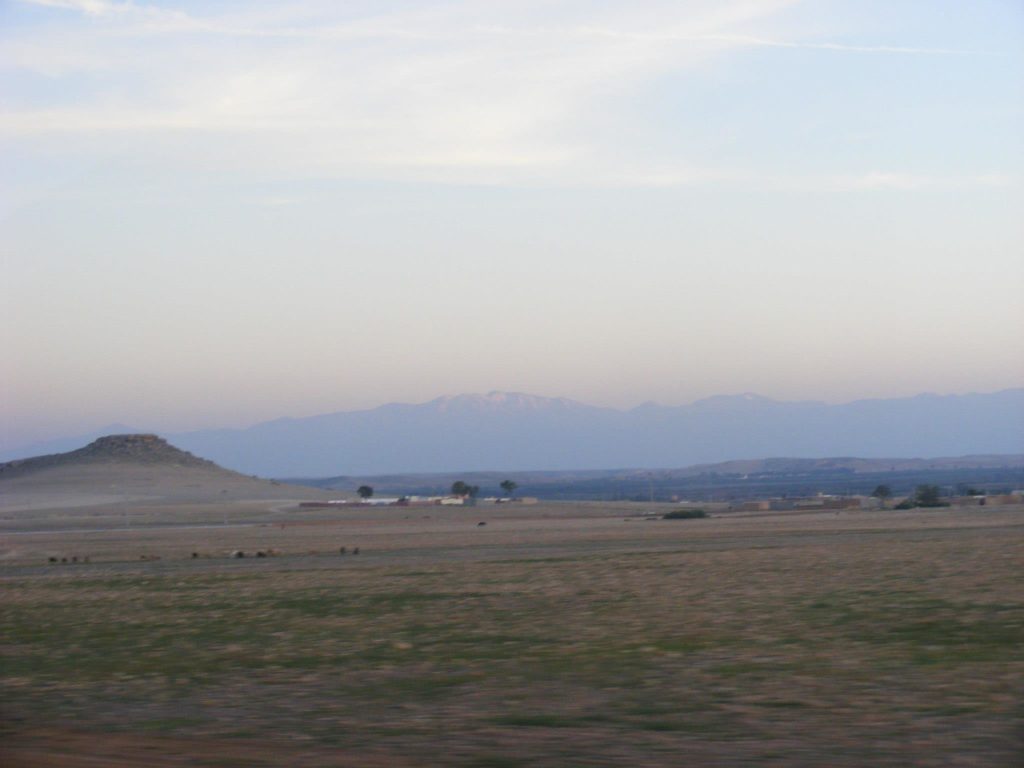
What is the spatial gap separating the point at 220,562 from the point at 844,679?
108ft

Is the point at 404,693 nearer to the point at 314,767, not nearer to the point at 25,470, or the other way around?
the point at 314,767

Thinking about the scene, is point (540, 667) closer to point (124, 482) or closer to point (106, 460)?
point (124, 482)

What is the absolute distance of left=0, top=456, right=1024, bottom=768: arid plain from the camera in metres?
10.5

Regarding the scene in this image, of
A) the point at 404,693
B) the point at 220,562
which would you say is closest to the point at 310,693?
the point at 404,693

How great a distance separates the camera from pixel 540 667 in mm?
14484

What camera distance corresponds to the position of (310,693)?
13438 mm

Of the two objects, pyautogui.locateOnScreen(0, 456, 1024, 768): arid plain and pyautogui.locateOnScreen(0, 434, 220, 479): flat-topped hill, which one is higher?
pyautogui.locateOnScreen(0, 434, 220, 479): flat-topped hill

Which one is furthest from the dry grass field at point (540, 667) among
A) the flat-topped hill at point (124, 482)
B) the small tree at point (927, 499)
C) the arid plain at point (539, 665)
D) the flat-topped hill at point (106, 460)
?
the flat-topped hill at point (106, 460)

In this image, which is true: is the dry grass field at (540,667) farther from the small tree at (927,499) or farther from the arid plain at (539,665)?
the small tree at (927,499)

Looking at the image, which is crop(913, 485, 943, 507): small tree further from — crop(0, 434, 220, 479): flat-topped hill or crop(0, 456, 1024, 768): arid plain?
crop(0, 434, 220, 479): flat-topped hill

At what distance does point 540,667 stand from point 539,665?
0.14 meters

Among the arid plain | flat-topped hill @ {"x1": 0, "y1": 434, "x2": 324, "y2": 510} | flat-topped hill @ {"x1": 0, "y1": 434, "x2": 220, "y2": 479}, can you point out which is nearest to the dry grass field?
the arid plain

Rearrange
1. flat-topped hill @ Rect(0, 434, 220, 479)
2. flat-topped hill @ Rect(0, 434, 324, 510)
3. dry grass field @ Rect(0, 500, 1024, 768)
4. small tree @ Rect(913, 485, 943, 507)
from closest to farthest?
dry grass field @ Rect(0, 500, 1024, 768) → small tree @ Rect(913, 485, 943, 507) → flat-topped hill @ Rect(0, 434, 324, 510) → flat-topped hill @ Rect(0, 434, 220, 479)

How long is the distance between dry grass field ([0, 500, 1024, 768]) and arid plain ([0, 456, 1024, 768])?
0.17 feet
